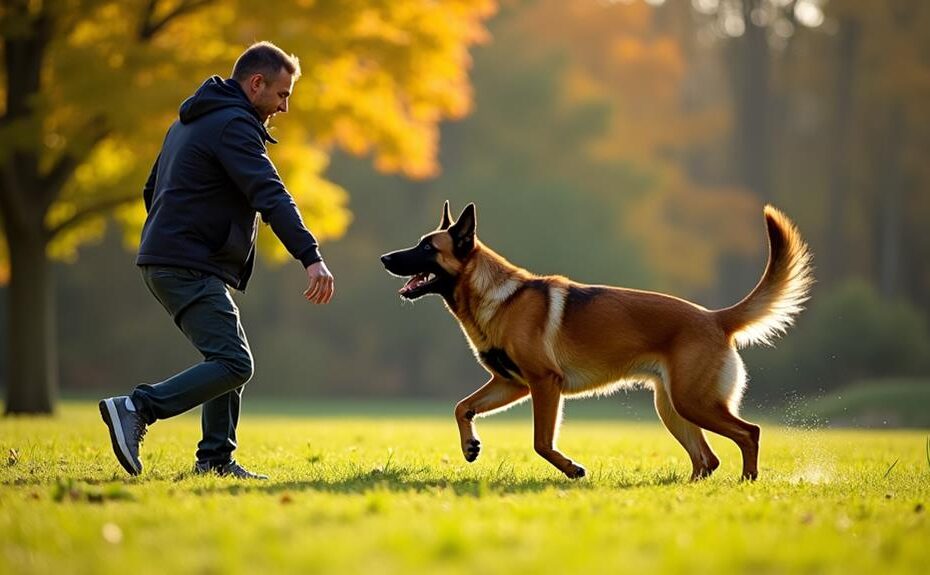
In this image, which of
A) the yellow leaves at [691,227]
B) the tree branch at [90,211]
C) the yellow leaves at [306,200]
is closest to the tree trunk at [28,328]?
the tree branch at [90,211]

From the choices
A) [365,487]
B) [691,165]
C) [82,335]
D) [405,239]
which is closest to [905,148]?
[691,165]

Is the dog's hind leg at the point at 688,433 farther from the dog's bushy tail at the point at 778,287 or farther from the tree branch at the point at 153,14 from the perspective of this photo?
the tree branch at the point at 153,14

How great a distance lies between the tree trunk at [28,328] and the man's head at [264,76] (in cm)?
1026

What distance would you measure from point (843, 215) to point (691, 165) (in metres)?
6.75

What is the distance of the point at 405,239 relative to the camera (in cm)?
3125

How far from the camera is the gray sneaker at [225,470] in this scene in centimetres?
656

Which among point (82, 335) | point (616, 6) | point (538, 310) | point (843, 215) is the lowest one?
point (82, 335)

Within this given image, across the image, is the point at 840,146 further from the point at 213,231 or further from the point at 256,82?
the point at 213,231

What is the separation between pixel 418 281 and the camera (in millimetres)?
7684

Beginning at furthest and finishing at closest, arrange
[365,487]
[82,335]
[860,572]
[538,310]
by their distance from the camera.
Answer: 1. [82,335]
2. [538,310]
3. [365,487]
4. [860,572]

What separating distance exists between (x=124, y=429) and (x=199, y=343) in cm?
66

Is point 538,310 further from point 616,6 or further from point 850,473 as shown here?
point 616,6

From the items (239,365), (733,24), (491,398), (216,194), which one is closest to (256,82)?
(216,194)

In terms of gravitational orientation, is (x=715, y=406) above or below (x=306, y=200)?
below
